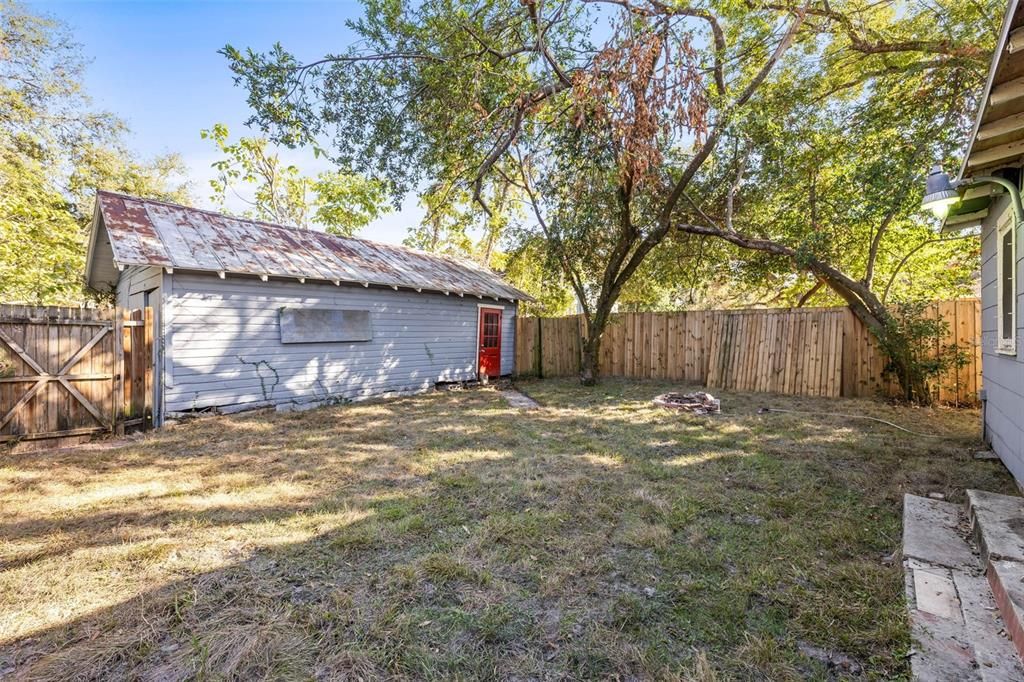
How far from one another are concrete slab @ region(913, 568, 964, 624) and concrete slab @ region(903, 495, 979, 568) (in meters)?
0.15

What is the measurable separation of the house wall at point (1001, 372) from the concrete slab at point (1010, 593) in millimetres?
2033

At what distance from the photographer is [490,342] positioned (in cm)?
1104

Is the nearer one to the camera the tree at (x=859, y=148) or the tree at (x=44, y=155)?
the tree at (x=859, y=148)

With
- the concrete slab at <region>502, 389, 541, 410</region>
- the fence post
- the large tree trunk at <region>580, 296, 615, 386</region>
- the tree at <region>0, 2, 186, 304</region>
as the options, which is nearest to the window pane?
the concrete slab at <region>502, 389, 541, 410</region>

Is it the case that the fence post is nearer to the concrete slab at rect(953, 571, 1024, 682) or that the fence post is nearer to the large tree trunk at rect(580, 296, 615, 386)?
the concrete slab at rect(953, 571, 1024, 682)

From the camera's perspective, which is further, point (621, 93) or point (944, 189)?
point (621, 93)

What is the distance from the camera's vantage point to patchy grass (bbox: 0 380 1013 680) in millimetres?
1789

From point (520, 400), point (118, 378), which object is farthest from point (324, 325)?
point (520, 400)

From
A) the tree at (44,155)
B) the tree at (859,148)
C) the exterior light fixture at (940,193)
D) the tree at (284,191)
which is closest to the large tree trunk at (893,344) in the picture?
the tree at (859,148)

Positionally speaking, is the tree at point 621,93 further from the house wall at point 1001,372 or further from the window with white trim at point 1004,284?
the window with white trim at point 1004,284

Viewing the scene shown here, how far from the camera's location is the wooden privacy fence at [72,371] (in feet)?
15.8

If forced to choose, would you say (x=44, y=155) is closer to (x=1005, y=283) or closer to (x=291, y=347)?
(x=291, y=347)

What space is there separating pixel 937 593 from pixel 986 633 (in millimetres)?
315

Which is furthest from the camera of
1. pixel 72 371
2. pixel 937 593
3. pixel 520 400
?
pixel 520 400
